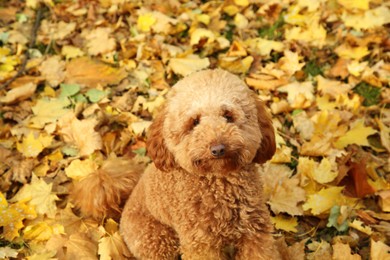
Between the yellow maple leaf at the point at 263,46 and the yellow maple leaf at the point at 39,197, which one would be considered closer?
the yellow maple leaf at the point at 39,197

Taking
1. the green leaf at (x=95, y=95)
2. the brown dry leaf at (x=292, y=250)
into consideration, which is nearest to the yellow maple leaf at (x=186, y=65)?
the green leaf at (x=95, y=95)

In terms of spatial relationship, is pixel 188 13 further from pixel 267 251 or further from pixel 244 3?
pixel 267 251

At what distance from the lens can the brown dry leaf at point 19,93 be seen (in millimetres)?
4043

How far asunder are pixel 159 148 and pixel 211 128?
36cm

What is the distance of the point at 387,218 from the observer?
3.12m

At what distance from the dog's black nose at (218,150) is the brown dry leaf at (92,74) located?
2344 millimetres

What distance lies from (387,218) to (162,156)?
1.68 m

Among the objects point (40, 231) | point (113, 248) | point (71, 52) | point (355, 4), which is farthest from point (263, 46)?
point (40, 231)

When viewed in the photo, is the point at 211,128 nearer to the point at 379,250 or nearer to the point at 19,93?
the point at 379,250

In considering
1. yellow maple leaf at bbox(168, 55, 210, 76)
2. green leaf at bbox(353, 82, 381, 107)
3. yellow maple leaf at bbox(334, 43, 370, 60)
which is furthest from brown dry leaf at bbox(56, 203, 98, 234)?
yellow maple leaf at bbox(334, 43, 370, 60)

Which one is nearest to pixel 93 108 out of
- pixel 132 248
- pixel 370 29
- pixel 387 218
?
pixel 132 248

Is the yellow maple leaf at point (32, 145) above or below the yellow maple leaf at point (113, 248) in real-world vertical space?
above

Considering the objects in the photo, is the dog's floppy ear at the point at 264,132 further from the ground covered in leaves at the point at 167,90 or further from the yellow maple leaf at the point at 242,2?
the yellow maple leaf at the point at 242,2

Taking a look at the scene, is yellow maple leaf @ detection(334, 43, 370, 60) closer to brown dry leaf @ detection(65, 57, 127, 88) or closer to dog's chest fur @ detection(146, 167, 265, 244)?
brown dry leaf @ detection(65, 57, 127, 88)
